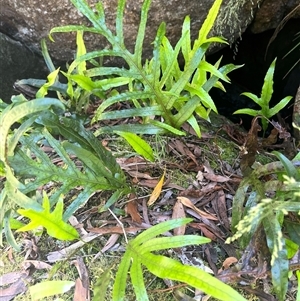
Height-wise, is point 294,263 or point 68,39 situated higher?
point 68,39

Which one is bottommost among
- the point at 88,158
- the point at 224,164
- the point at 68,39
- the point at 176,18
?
the point at 224,164

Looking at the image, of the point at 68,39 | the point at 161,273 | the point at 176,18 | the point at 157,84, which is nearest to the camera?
the point at 161,273

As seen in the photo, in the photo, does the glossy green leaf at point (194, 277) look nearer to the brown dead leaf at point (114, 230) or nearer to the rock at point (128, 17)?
the brown dead leaf at point (114, 230)

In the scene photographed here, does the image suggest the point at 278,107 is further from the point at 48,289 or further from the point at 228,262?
the point at 48,289

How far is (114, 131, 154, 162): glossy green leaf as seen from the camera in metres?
1.16

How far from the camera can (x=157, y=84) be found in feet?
4.16

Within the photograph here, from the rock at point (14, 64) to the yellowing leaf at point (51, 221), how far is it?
3.78ft

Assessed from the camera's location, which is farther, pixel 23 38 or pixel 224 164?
pixel 23 38

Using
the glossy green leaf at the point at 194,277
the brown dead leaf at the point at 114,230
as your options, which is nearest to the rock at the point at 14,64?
the brown dead leaf at the point at 114,230

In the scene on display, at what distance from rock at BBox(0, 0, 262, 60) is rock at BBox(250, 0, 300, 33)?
64 mm

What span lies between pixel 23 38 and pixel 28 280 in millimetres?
1163

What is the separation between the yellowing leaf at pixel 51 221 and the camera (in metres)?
0.92

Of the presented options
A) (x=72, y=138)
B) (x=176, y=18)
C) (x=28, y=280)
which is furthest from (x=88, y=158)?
(x=176, y=18)

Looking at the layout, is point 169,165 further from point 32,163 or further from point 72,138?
point 32,163
